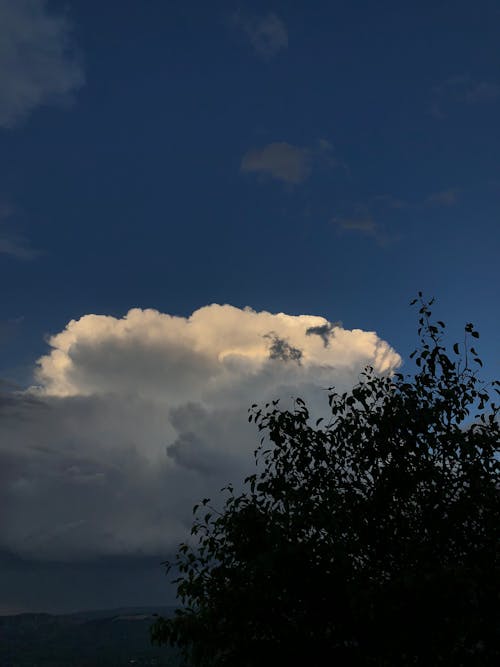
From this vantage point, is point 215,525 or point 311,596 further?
point 215,525

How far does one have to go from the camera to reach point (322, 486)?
18016 mm

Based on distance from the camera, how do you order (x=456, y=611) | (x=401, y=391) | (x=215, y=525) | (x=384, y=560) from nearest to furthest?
(x=456, y=611), (x=384, y=560), (x=401, y=391), (x=215, y=525)

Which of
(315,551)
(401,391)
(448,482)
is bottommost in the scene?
(315,551)

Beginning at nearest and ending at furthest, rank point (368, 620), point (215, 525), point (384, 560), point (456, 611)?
1. point (456, 611)
2. point (368, 620)
3. point (384, 560)
4. point (215, 525)

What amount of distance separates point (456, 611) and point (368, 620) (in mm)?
2272

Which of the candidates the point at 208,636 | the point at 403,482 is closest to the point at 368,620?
the point at 403,482

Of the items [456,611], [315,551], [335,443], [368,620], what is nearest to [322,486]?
[335,443]

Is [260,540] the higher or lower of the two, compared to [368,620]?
higher

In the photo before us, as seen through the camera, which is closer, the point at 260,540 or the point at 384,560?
the point at 384,560

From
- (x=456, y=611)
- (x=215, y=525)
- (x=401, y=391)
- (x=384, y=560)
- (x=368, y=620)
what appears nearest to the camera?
(x=456, y=611)

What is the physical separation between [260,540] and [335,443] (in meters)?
3.41

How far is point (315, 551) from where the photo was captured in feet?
52.1

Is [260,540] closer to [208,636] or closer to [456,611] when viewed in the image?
[208,636]

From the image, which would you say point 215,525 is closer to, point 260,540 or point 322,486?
point 260,540
